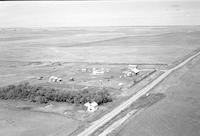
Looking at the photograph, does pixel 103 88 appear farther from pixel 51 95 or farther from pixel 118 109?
pixel 118 109

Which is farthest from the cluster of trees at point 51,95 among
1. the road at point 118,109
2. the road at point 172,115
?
the road at point 172,115

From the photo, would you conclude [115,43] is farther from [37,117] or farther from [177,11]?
[177,11]

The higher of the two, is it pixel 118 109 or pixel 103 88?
pixel 118 109

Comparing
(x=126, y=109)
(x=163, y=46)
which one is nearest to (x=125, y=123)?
(x=126, y=109)

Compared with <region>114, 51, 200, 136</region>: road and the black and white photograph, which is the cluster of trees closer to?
the black and white photograph

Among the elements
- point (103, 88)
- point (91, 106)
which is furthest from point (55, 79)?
point (91, 106)

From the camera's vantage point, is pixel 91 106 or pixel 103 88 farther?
pixel 103 88

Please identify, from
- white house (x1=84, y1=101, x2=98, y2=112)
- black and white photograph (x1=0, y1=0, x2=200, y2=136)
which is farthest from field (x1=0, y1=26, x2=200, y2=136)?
white house (x1=84, y1=101, x2=98, y2=112)
